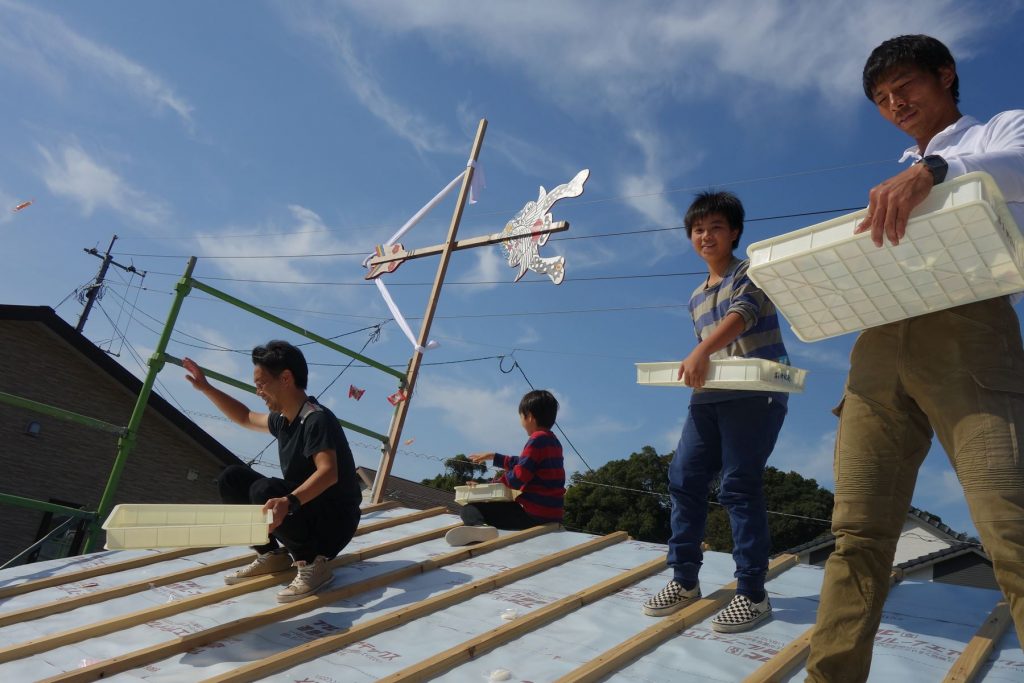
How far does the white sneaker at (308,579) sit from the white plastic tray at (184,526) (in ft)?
1.55

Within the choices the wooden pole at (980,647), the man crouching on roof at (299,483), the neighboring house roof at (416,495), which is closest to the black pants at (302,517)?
the man crouching on roof at (299,483)

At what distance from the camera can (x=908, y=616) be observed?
2963 mm

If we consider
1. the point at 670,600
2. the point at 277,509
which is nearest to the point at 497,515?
the point at 670,600

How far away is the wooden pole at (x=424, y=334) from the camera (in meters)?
6.44

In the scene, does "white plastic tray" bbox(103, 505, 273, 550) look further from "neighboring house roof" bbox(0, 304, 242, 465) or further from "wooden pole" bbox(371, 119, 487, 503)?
"neighboring house roof" bbox(0, 304, 242, 465)

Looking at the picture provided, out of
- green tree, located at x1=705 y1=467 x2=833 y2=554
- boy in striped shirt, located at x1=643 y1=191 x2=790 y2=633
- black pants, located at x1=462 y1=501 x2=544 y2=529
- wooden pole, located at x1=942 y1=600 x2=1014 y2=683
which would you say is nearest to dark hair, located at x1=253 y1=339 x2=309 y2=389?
black pants, located at x1=462 y1=501 x2=544 y2=529

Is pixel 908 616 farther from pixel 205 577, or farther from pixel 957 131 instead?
pixel 205 577

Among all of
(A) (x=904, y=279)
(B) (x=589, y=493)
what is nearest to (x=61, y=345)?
(A) (x=904, y=279)

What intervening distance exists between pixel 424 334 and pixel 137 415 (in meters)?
3.25

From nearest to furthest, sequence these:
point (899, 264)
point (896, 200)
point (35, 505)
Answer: point (896, 200) < point (899, 264) < point (35, 505)

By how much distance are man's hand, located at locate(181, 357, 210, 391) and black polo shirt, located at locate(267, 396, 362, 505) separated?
0.65 m

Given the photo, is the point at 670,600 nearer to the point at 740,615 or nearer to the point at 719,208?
the point at 740,615

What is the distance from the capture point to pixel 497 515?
4746 millimetres

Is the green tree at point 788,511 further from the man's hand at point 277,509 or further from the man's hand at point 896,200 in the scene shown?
the man's hand at point 896,200
